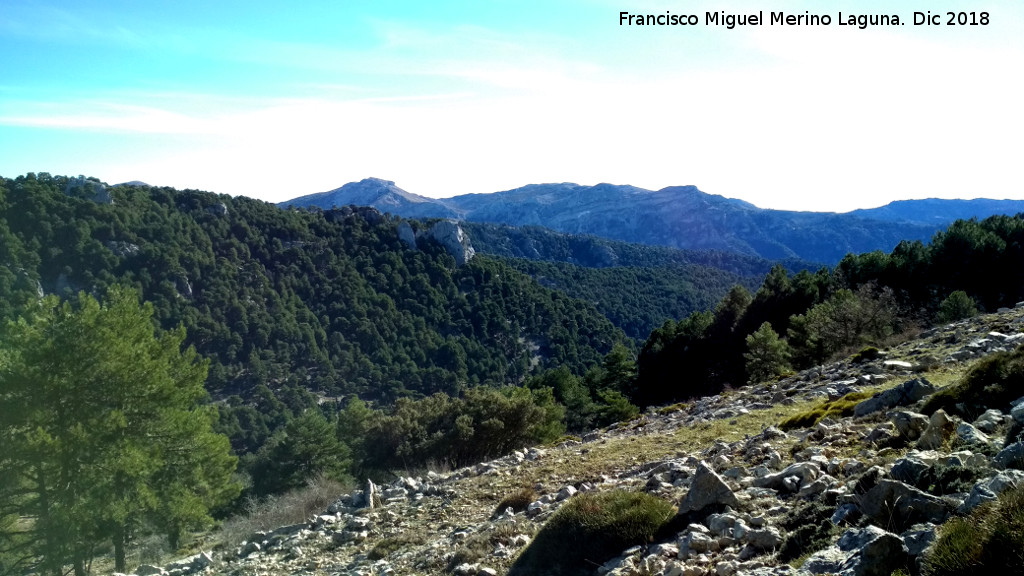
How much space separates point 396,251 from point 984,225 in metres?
92.5

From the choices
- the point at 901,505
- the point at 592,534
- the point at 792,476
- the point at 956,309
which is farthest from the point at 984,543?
the point at 956,309

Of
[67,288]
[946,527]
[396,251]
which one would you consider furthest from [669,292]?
[946,527]

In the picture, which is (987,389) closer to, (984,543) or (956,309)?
(984,543)

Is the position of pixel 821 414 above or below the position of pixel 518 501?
above

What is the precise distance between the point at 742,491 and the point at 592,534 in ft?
5.78

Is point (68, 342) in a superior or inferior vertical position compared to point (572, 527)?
superior

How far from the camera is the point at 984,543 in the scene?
10.5ft

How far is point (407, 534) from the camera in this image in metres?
10.3

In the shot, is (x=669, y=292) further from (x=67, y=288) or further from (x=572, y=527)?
(x=572, y=527)

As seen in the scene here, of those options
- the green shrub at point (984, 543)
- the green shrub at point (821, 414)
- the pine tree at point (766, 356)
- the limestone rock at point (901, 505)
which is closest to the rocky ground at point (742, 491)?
the limestone rock at point (901, 505)

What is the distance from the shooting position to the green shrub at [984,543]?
310cm

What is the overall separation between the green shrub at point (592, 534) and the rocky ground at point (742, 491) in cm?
27

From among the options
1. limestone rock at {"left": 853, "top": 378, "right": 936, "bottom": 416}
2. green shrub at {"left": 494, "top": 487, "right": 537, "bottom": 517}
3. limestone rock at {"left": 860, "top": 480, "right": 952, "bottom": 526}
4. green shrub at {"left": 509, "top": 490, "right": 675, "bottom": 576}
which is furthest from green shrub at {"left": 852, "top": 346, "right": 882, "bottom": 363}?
limestone rock at {"left": 860, "top": 480, "right": 952, "bottom": 526}

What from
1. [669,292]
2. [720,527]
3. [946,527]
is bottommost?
[669,292]
